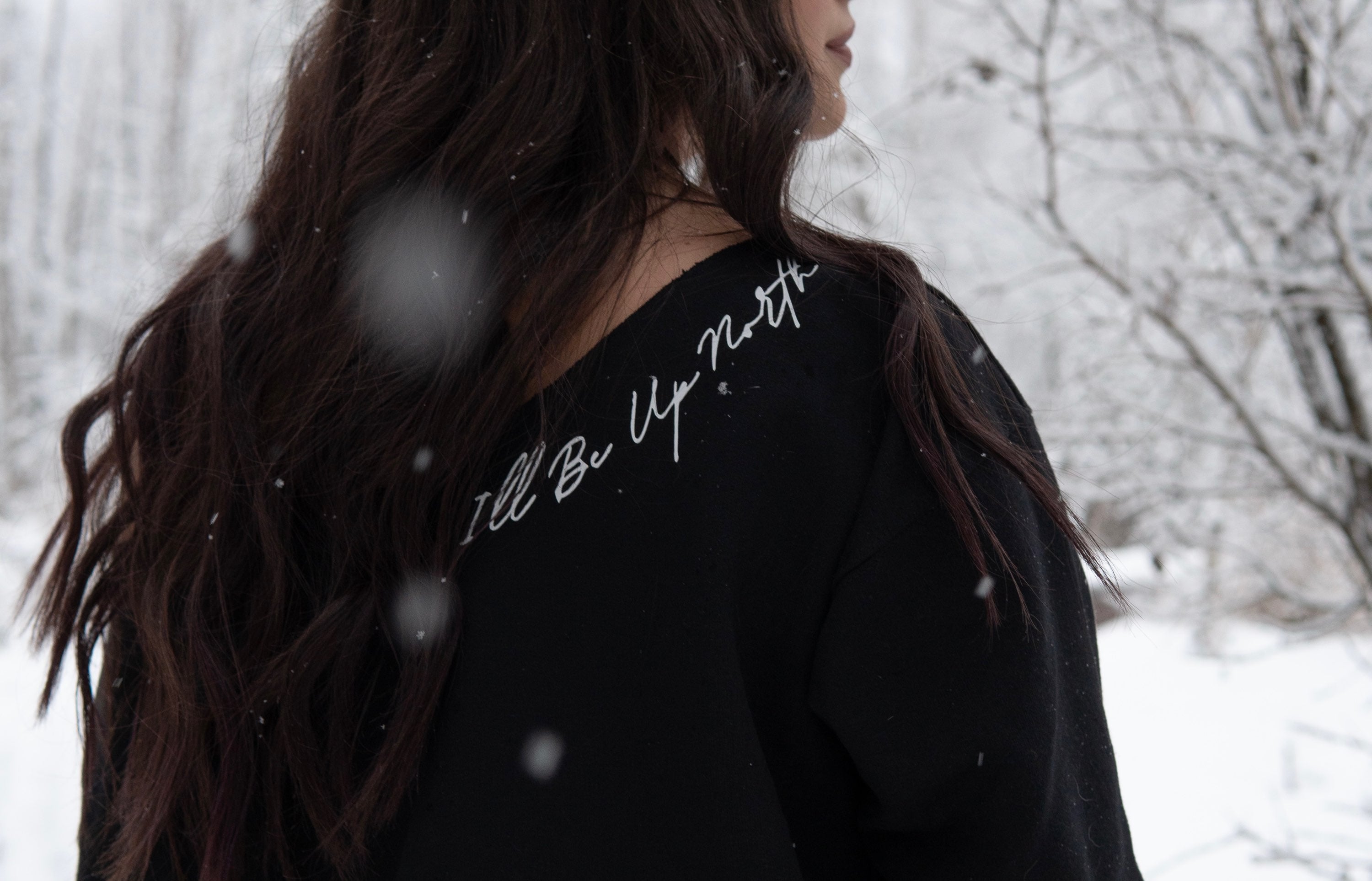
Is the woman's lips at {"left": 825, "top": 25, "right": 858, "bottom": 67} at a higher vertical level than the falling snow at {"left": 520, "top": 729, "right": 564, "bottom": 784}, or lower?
higher

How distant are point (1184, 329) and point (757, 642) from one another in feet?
5.82

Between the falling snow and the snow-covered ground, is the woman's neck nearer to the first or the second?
the falling snow

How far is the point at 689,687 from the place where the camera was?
0.69 meters

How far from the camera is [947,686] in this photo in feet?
2.22

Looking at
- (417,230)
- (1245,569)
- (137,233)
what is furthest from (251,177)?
(137,233)

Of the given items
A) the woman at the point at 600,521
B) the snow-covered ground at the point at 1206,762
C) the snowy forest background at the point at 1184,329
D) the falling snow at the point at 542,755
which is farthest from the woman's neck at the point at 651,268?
the snow-covered ground at the point at 1206,762

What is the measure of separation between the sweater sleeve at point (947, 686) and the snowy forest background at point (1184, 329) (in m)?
0.27

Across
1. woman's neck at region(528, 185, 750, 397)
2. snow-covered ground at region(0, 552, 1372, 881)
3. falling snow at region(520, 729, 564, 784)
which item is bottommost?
snow-covered ground at region(0, 552, 1372, 881)

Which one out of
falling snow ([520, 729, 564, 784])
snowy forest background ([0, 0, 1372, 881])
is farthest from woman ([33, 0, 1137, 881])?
snowy forest background ([0, 0, 1372, 881])

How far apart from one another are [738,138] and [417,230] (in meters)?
0.28

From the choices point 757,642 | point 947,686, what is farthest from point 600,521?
point 947,686

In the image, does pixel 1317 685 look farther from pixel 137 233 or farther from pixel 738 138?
pixel 137 233

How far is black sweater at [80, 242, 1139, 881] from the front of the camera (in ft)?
2.23

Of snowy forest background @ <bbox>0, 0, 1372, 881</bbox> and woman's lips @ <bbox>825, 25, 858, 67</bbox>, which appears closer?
woman's lips @ <bbox>825, 25, 858, 67</bbox>
